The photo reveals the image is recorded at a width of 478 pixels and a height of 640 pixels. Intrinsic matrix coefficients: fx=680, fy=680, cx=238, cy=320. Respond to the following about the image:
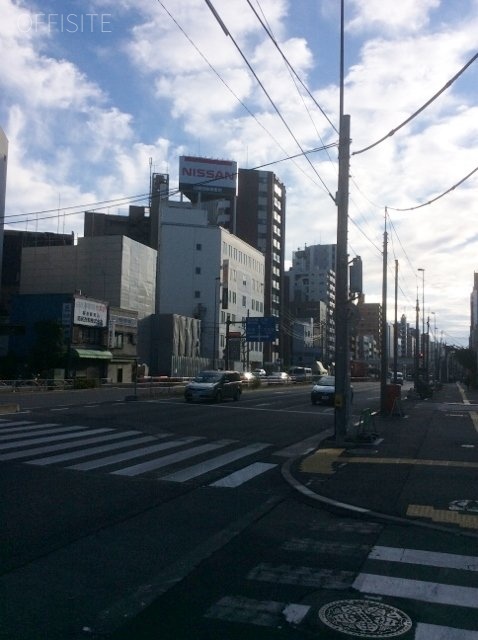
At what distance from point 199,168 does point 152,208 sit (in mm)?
12419

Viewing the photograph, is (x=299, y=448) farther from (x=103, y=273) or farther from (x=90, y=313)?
(x=103, y=273)

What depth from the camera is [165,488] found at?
1055 cm

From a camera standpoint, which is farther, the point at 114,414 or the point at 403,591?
the point at 114,414

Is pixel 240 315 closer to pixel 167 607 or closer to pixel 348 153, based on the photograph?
pixel 348 153

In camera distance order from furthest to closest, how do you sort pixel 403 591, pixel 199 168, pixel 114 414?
1. pixel 199 168
2. pixel 114 414
3. pixel 403 591

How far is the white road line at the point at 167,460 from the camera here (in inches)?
472

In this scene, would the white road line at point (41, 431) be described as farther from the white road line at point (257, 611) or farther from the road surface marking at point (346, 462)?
the white road line at point (257, 611)

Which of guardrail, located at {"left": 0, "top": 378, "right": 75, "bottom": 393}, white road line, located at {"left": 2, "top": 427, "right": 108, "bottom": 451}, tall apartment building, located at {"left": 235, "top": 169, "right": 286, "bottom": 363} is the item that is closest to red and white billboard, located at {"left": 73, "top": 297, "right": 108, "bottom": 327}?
guardrail, located at {"left": 0, "top": 378, "right": 75, "bottom": 393}

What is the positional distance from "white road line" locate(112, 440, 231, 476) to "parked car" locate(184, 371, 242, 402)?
17026mm

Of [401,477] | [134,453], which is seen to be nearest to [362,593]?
[401,477]

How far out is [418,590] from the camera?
229 inches

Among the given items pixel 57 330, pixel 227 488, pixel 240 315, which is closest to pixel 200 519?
pixel 227 488

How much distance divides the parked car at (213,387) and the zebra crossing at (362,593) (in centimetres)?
2654

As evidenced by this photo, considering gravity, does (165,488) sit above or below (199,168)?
below
